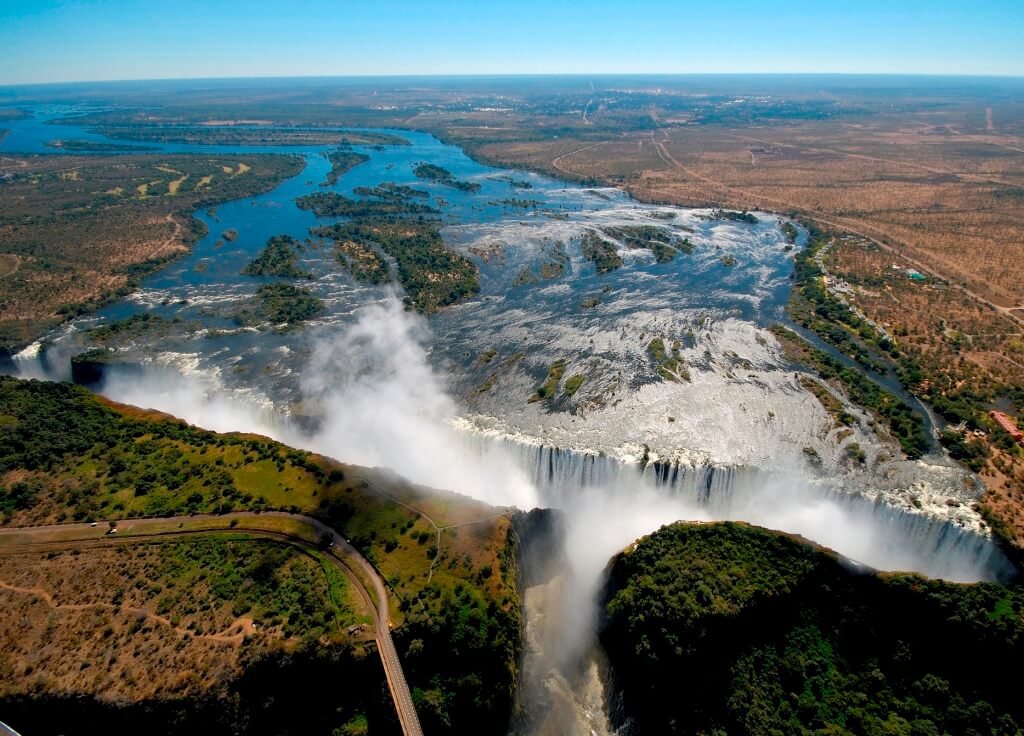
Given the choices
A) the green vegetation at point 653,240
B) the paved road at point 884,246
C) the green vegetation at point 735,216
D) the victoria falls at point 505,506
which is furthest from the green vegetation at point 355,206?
the paved road at point 884,246

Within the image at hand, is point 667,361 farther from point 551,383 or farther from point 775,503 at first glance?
point 775,503

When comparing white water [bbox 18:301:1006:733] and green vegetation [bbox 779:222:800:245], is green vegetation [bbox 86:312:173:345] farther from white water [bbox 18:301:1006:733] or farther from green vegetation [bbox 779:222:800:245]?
green vegetation [bbox 779:222:800:245]

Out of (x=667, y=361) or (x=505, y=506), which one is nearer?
(x=505, y=506)

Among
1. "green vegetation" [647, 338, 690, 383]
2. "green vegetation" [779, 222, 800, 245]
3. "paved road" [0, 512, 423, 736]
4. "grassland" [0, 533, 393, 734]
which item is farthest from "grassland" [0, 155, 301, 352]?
"green vegetation" [779, 222, 800, 245]

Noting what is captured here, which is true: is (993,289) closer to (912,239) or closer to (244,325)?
(912,239)

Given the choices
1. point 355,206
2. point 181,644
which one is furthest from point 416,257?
point 181,644

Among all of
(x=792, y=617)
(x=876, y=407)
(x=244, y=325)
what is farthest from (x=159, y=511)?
(x=876, y=407)

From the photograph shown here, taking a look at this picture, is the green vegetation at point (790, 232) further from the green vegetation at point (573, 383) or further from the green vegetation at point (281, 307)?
the green vegetation at point (281, 307)
